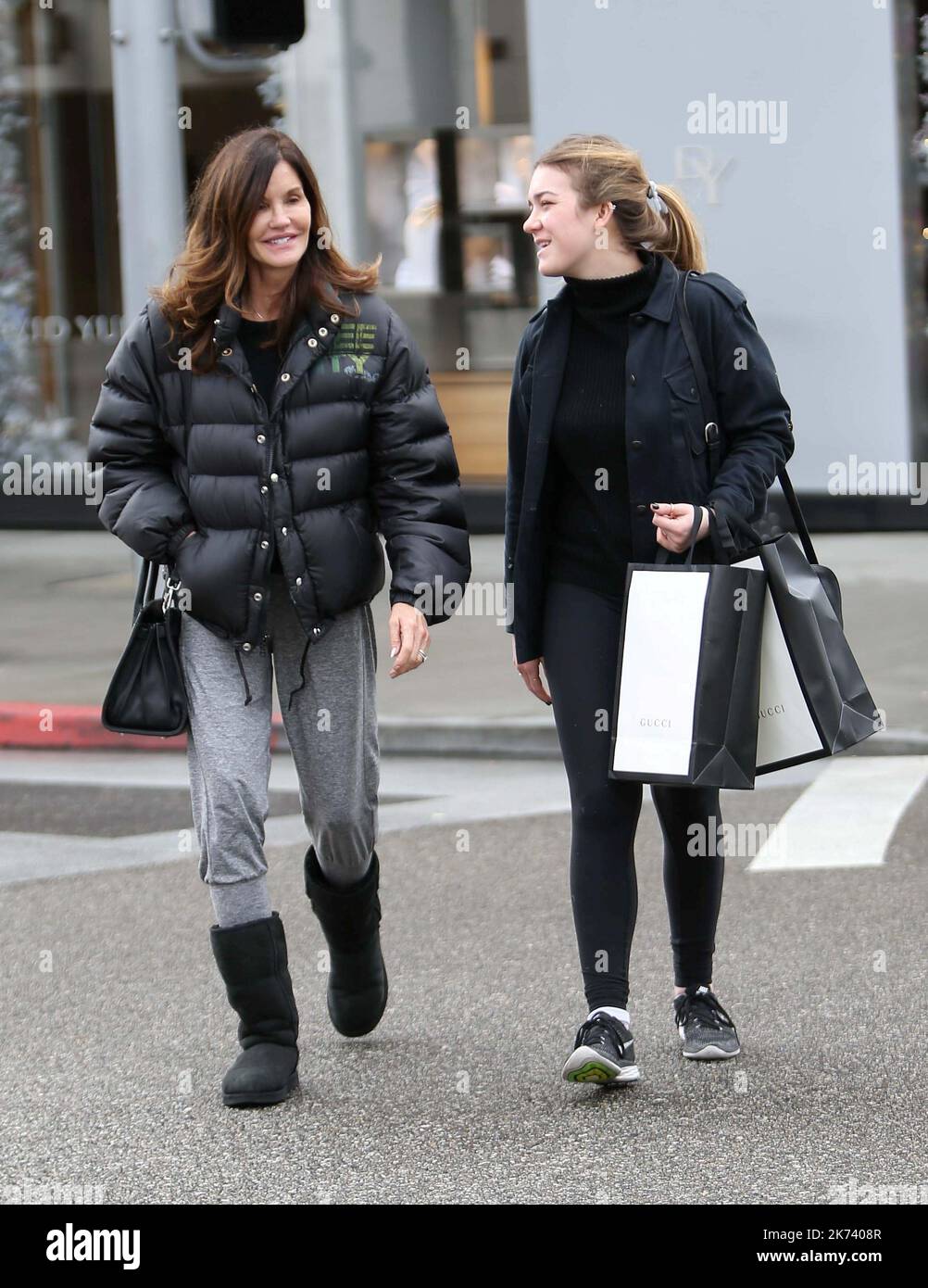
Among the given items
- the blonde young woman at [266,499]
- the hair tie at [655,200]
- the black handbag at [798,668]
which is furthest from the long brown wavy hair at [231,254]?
the black handbag at [798,668]

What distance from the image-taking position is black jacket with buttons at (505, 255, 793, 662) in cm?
427

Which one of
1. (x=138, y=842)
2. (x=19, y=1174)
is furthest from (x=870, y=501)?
(x=19, y=1174)

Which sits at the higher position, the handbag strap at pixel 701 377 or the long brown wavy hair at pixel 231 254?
the long brown wavy hair at pixel 231 254

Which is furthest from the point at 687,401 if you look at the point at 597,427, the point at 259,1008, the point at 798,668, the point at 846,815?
the point at 846,815

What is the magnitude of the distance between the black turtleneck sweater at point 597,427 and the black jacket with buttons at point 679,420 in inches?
1.0

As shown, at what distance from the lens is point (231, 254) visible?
4.33 metres

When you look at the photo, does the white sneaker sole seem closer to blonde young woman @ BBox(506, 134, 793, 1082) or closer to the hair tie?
blonde young woman @ BBox(506, 134, 793, 1082)

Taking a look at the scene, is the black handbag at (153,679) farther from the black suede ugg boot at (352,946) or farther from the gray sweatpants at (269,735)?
the black suede ugg boot at (352,946)

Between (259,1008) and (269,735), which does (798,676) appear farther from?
(259,1008)

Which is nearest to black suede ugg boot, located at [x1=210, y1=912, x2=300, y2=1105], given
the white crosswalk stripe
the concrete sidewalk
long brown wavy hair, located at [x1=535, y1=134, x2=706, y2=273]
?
long brown wavy hair, located at [x1=535, y1=134, x2=706, y2=273]

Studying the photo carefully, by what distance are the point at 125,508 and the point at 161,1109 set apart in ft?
4.10

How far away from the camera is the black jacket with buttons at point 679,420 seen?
4.27 metres

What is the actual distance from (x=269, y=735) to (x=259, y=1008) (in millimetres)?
568

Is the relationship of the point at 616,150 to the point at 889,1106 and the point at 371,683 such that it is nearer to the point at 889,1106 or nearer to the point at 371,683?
the point at 371,683
